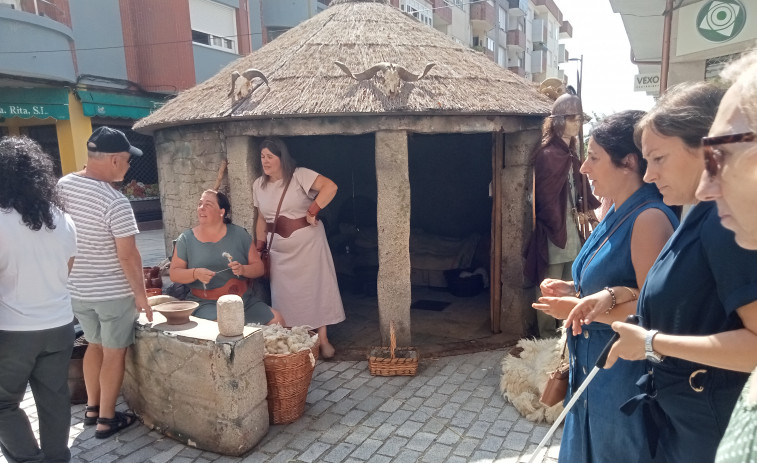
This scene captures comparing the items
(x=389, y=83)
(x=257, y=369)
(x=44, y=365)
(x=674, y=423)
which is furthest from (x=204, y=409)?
(x=389, y=83)

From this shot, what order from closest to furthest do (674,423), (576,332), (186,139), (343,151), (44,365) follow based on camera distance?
(674,423)
(576,332)
(44,365)
(186,139)
(343,151)

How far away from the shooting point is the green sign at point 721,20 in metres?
5.75

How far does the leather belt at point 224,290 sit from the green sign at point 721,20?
6111mm

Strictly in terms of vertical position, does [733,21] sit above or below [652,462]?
above

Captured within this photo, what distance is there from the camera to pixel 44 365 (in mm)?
2912

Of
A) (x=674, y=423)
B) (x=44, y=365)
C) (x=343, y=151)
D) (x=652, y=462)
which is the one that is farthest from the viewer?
(x=343, y=151)

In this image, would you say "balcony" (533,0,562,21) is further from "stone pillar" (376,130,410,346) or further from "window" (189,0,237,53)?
"stone pillar" (376,130,410,346)

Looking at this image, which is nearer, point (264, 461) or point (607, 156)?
point (607, 156)

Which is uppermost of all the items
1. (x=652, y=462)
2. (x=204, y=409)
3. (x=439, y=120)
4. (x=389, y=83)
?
(x=389, y=83)

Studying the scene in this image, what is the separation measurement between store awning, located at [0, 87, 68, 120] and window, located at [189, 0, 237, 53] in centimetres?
431

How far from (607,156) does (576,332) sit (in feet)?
2.49

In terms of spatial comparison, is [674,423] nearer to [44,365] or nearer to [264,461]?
[264,461]

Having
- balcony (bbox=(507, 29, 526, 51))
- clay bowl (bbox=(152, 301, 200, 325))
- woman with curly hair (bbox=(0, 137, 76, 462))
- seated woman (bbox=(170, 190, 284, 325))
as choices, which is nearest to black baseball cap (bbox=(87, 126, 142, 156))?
woman with curly hair (bbox=(0, 137, 76, 462))

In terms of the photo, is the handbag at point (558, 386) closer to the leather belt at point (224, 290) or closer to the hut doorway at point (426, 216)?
the leather belt at point (224, 290)
